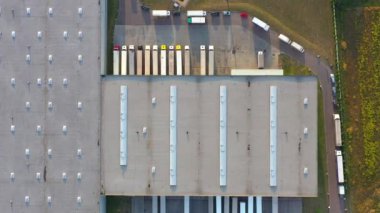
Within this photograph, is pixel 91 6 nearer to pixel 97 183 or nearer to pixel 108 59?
pixel 108 59

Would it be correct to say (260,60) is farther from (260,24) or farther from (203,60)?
(203,60)

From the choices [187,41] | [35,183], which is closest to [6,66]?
[35,183]

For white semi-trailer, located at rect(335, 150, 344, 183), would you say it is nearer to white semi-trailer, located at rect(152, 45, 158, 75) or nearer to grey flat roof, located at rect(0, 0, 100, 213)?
white semi-trailer, located at rect(152, 45, 158, 75)

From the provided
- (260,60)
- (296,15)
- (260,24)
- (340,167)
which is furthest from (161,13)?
(340,167)

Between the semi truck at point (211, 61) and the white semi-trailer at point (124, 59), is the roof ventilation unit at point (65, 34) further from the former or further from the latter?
the semi truck at point (211, 61)

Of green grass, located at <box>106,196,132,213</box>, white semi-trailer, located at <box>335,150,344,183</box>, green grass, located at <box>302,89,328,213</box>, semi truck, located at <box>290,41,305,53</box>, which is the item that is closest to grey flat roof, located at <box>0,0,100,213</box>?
green grass, located at <box>106,196,132,213</box>

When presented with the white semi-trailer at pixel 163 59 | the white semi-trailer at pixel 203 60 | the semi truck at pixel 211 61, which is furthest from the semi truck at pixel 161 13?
the semi truck at pixel 211 61
